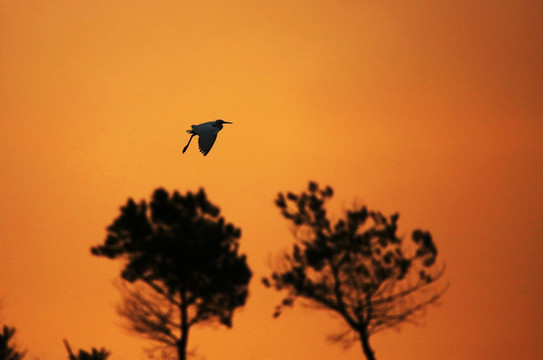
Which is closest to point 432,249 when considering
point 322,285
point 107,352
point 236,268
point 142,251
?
point 322,285

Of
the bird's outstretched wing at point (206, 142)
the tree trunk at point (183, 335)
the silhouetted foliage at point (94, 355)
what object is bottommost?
the silhouetted foliage at point (94, 355)

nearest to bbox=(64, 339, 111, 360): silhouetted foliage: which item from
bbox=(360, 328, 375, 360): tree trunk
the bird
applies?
the bird

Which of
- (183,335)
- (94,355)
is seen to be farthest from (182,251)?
(94,355)

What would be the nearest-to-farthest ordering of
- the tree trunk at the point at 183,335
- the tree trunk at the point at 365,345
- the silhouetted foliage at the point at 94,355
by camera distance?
the silhouetted foliage at the point at 94,355 < the tree trunk at the point at 365,345 < the tree trunk at the point at 183,335

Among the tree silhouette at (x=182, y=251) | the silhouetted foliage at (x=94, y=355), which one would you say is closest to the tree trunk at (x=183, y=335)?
the tree silhouette at (x=182, y=251)

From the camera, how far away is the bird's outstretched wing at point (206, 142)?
25.0 m

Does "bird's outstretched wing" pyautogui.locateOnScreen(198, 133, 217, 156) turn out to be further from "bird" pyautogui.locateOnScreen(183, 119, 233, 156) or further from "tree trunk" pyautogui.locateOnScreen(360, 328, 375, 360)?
"tree trunk" pyautogui.locateOnScreen(360, 328, 375, 360)

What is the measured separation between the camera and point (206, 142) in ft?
83.1

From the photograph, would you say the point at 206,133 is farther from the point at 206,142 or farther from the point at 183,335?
the point at 183,335

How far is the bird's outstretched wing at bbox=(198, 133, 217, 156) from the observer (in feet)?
81.9

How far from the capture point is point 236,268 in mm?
43625

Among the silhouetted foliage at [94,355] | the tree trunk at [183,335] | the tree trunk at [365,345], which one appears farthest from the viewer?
the tree trunk at [183,335]

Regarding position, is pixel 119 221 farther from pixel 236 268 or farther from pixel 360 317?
pixel 360 317

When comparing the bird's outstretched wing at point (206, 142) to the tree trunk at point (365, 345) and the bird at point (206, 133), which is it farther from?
the tree trunk at point (365, 345)
